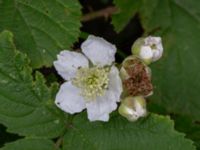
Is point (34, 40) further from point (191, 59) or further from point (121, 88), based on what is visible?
point (191, 59)

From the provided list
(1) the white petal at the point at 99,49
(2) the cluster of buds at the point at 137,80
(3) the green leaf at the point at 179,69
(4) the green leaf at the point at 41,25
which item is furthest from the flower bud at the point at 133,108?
(3) the green leaf at the point at 179,69

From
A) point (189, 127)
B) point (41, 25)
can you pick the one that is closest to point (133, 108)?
point (41, 25)

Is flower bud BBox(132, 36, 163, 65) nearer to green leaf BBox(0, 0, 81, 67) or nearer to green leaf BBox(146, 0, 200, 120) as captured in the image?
green leaf BBox(0, 0, 81, 67)

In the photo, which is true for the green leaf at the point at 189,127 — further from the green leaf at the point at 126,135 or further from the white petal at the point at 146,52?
the white petal at the point at 146,52

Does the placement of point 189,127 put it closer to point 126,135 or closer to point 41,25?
point 126,135

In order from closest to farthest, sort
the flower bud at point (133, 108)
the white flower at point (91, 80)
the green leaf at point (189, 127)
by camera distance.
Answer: the flower bud at point (133, 108) → the white flower at point (91, 80) → the green leaf at point (189, 127)

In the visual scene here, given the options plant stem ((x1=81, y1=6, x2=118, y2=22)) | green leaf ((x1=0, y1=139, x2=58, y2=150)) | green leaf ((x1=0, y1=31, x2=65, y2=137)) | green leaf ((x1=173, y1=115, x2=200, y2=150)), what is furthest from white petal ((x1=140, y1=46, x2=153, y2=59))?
plant stem ((x1=81, y1=6, x2=118, y2=22))
